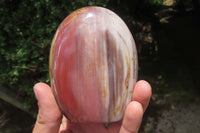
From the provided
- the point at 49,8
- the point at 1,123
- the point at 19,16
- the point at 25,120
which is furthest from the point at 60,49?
the point at 1,123

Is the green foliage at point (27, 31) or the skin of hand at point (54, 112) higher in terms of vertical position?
the green foliage at point (27, 31)

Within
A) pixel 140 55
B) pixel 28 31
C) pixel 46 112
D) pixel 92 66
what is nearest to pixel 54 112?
pixel 46 112

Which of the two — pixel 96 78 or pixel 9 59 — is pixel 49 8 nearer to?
pixel 9 59

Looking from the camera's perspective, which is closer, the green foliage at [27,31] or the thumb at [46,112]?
the thumb at [46,112]

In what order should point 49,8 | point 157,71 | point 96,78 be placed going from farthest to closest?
1. point 157,71
2. point 49,8
3. point 96,78

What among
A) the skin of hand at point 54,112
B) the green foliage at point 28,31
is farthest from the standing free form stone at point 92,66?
the green foliage at point 28,31

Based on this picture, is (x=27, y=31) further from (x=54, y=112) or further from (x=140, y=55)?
(x=140, y=55)

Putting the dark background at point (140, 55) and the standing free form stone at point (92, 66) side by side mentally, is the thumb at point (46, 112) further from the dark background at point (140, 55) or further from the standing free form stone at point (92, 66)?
the dark background at point (140, 55)
